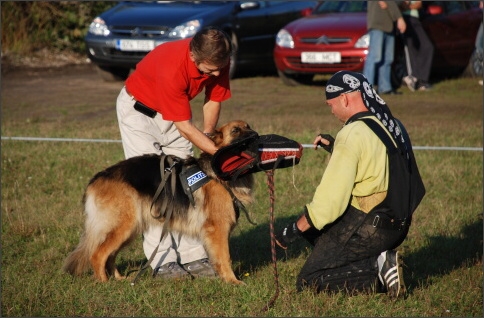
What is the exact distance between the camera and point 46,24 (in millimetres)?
19922

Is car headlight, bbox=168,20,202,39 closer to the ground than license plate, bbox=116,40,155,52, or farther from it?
farther from it

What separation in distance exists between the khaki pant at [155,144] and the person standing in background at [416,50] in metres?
9.76

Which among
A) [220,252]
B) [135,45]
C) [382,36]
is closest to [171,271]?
[220,252]

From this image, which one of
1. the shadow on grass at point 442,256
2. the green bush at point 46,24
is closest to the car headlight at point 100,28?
the green bush at point 46,24

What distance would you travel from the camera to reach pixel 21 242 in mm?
7250

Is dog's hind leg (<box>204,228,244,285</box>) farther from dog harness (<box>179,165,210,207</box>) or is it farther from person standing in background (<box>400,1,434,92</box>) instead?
person standing in background (<box>400,1,434,92</box>)

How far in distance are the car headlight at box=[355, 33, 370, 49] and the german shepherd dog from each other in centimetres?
955

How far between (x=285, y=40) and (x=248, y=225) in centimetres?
872

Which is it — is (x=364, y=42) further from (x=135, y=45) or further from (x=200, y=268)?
(x=200, y=268)

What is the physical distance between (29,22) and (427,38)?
32.0 feet

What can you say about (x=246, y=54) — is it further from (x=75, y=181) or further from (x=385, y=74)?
(x=75, y=181)

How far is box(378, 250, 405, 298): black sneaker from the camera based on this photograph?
17.6 feet

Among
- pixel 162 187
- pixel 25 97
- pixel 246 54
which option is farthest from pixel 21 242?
pixel 246 54

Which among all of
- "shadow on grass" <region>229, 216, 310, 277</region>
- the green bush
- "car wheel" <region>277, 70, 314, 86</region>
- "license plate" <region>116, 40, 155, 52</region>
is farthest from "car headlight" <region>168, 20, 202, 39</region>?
"shadow on grass" <region>229, 216, 310, 277</region>
